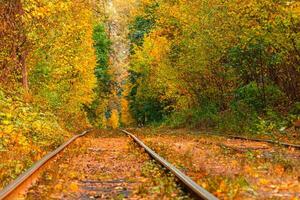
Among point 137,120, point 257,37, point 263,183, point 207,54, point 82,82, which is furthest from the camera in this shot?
point 137,120

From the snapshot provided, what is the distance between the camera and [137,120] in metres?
67.7

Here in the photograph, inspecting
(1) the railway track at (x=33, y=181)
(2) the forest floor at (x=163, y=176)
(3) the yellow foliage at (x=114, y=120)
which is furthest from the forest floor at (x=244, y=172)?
(3) the yellow foliage at (x=114, y=120)

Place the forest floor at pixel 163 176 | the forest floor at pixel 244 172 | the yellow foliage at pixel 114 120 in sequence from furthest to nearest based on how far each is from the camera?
1. the yellow foliage at pixel 114 120
2. the forest floor at pixel 163 176
3. the forest floor at pixel 244 172

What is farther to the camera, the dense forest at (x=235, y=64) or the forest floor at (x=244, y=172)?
the dense forest at (x=235, y=64)

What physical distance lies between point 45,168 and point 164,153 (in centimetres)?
381

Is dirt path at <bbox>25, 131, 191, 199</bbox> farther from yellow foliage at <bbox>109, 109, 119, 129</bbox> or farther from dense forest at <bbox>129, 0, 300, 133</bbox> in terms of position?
yellow foliage at <bbox>109, 109, 119, 129</bbox>

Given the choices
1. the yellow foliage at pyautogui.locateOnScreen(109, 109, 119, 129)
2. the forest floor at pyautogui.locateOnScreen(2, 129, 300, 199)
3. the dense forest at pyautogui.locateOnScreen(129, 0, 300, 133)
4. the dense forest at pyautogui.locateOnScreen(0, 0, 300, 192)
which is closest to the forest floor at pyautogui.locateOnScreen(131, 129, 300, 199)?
the forest floor at pyautogui.locateOnScreen(2, 129, 300, 199)

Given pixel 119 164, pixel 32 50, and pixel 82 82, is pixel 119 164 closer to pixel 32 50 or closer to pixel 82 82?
pixel 32 50

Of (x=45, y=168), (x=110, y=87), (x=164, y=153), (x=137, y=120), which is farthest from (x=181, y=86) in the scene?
(x=110, y=87)

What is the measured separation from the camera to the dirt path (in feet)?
26.1

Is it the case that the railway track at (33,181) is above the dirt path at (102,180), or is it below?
above

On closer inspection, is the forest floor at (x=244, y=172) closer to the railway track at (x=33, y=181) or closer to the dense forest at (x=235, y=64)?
the railway track at (x=33, y=181)

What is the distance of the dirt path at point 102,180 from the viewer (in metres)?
7.94

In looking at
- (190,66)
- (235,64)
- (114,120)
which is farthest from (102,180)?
(114,120)
